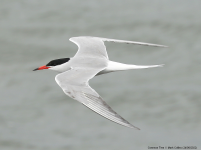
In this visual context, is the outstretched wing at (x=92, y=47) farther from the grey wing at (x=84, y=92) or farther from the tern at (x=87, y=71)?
the grey wing at (x=84, y=92)

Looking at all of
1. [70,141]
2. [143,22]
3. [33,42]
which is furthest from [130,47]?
[70,141]

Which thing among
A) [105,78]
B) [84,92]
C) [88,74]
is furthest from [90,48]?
[84,92]

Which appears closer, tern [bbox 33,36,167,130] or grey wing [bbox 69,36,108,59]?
tern [bbox 33,36,167,130]

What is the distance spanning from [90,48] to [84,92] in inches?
93.2

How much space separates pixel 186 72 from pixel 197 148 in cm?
265

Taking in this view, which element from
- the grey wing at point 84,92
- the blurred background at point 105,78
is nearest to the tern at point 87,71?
the grey wing at point 84,92

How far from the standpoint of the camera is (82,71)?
794 cm

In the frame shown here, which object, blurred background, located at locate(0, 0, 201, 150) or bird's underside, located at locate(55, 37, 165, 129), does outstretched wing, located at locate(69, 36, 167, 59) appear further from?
blurred background, located at locate(0, 0, 201, 150)

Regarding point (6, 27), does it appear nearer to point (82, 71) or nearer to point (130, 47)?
point (130, 47)

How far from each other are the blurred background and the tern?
5.87 ft

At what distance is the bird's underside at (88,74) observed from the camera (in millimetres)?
6680

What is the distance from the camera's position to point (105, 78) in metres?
11.4

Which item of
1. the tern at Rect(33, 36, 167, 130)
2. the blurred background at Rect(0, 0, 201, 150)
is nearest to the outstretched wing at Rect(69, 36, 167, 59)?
the tern at Rect(33, 36, 167, 130)

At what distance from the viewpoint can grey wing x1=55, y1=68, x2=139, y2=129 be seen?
652 centimetres
